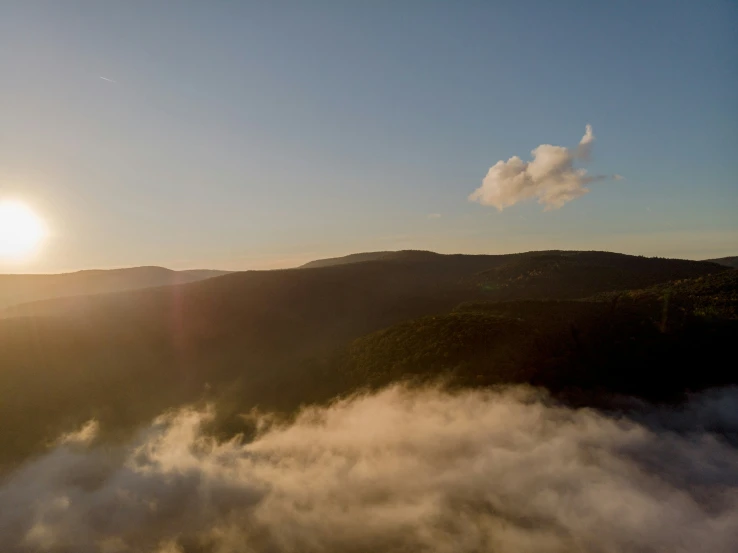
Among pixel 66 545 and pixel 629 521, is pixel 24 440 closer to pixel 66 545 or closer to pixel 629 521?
pixel 66 545

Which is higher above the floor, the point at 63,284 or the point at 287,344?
the point at 63,284

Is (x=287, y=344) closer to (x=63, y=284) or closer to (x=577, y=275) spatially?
(x=577, y=275)

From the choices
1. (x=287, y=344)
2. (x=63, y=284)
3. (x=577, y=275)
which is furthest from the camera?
(x=63, y=284)

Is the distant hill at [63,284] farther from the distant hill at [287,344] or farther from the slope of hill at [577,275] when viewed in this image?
the slope of hill at [577,275]

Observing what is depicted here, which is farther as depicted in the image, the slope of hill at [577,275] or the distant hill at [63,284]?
Answer: the distant hill at [63,284]

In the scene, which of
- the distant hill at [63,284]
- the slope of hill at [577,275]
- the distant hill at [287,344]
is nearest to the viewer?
the distant hill at [287,344]

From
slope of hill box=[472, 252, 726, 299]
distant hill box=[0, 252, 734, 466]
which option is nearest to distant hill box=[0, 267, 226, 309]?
distant hill box=[0, 252, 734, 466]

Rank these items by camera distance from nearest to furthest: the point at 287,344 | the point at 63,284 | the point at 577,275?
the point at 287,344 < the point at 577,275 < the point at 63,284

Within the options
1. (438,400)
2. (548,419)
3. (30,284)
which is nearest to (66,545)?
(438,400)

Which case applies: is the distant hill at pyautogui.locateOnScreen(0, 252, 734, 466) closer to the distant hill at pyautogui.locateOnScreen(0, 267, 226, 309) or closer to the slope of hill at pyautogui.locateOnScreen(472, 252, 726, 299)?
the slope of hill at pyautogui.locateOnScreen(472, 252, 726, 299)

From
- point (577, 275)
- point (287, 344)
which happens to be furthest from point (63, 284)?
point (577, 275)

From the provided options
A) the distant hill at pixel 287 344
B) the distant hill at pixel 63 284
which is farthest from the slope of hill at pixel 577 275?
the distant hill at pixel 63 284
